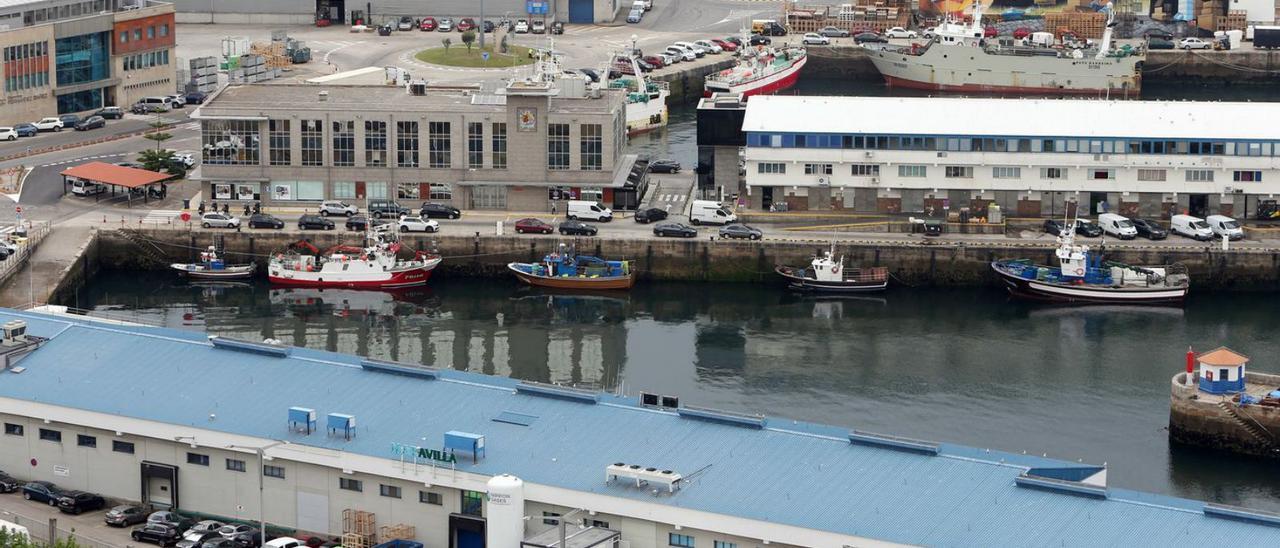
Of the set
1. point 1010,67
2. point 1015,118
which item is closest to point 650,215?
point 1015,118

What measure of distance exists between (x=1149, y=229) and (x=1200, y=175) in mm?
5331

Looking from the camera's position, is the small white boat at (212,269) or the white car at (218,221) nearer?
the small white boat at (212,269)

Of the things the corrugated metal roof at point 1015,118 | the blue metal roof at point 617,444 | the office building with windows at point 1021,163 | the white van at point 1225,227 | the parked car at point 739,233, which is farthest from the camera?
the corrugated metal roof at point 1015,118

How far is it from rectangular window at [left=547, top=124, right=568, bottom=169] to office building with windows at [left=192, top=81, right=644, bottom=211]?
5 cm

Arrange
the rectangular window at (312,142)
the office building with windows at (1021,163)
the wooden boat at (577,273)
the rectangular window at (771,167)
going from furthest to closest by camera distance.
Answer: the rectangular window at (312,142)
the rectangular window at (771,167)
the office building with windows at (1021,163)
the wooden boat at (577,273)

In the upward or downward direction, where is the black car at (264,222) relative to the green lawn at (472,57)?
downward

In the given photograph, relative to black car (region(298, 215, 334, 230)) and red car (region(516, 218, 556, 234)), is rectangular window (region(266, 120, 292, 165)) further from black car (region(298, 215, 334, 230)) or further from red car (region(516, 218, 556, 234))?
red car (region(516, 218, 556, 234))

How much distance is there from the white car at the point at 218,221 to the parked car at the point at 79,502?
4303 centimetres

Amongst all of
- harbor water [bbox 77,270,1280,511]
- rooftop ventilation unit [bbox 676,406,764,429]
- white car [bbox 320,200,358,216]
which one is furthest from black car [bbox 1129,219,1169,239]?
rooftop ventilation unit [bbox 676,406,764,429]

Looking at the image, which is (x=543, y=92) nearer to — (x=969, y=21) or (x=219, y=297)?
(x=219, y=297)

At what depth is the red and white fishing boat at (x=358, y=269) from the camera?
364 feet

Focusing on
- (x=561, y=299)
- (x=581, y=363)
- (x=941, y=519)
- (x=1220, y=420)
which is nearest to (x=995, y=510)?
(x=941, y=519)

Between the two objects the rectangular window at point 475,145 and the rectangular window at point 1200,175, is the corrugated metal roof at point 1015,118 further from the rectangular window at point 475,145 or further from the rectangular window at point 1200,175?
the rectangular window at point 475,145

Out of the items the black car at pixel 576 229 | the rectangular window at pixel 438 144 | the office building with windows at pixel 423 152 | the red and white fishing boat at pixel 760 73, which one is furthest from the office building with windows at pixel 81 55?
the black car at pixel 576 229
